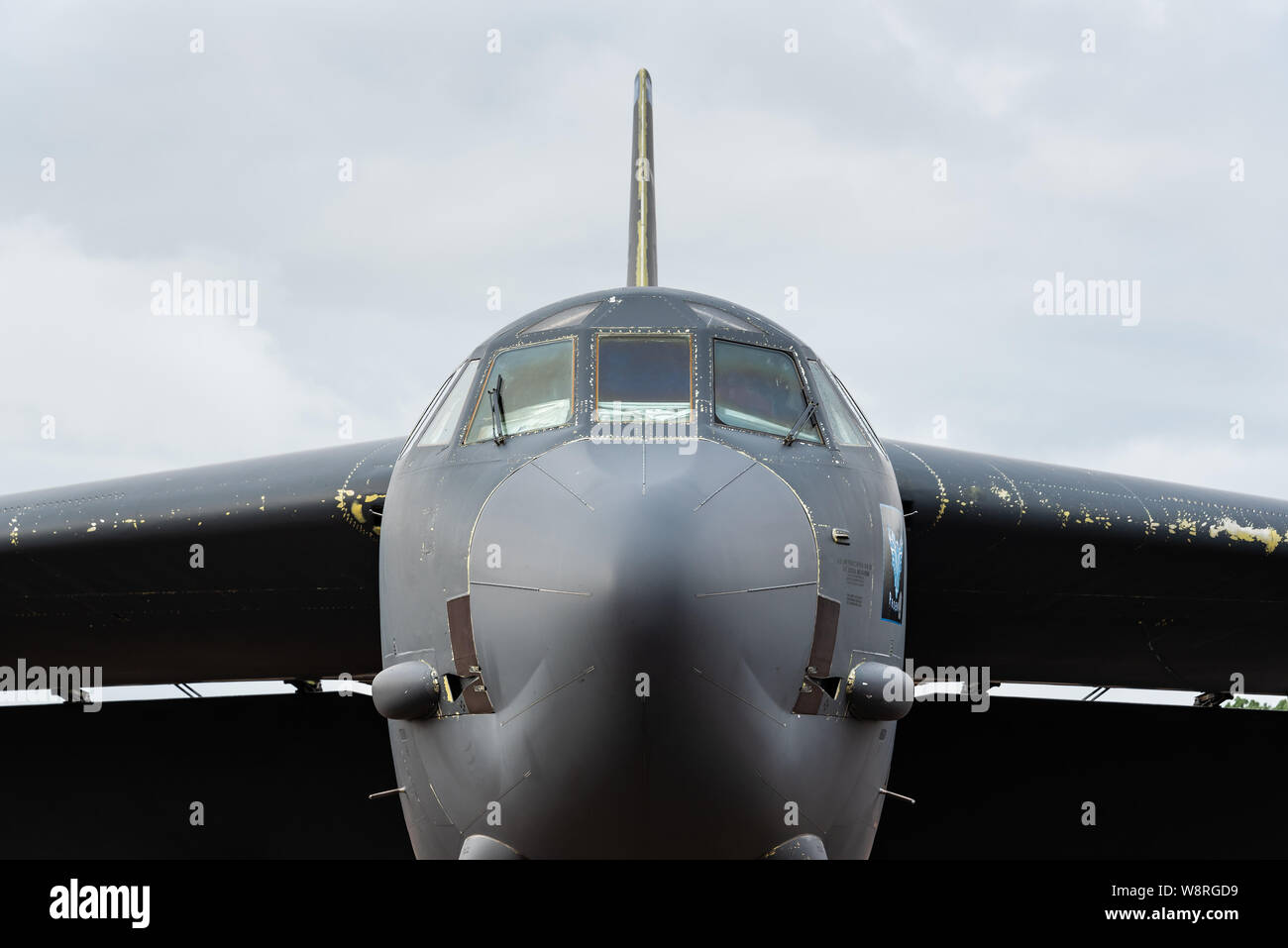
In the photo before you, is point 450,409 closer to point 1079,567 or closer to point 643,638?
point 643,638

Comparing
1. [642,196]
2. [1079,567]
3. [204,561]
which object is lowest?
[1079,567]

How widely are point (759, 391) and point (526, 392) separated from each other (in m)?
1.20

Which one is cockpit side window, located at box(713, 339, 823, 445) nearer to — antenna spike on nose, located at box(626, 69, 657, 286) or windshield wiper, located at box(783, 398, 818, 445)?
windshield wiper, located at box(783, 398, 818, 445)

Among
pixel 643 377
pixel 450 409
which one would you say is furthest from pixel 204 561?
pixel 643 377

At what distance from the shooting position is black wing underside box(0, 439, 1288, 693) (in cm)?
997

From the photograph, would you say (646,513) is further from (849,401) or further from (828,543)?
(849,401)

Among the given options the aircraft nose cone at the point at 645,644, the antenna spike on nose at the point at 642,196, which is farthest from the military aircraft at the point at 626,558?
the antenna spike on nose at the point at 642,196

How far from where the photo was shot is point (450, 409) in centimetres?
706

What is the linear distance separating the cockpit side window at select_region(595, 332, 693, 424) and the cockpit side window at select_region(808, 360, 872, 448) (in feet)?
2.73
